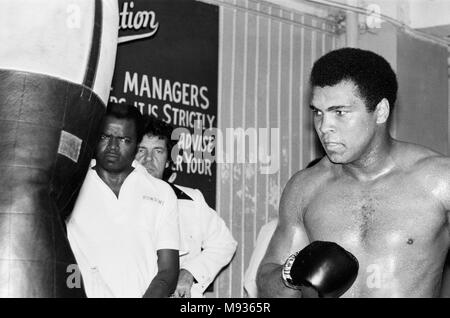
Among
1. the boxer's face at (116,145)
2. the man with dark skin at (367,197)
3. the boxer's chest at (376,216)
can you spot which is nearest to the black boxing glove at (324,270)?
the man with dark skin at (367,197)

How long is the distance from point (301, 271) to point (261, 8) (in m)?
3.90

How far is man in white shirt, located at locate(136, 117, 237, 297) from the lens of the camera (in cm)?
471

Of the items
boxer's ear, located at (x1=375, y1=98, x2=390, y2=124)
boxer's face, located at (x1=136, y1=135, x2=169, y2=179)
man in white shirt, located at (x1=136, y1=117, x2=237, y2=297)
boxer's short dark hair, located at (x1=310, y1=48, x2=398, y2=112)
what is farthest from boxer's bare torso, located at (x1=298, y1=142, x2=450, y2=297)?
boxer's face, located at (x1=136, y1=135, x2=169, y2=179)

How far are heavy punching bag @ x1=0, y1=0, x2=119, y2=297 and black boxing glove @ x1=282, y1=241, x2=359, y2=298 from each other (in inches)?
38.2

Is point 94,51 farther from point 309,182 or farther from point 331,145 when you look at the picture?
point 309,182

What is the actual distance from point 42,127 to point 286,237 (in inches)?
62.3

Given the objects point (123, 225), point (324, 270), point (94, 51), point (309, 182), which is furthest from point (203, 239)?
point (94, 51)

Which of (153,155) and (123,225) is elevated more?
(153,155)

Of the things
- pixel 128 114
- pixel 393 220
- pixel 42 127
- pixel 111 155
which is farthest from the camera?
pixel 128 114

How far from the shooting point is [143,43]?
5441mm

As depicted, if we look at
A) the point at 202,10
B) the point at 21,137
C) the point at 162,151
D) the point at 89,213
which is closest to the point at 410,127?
the point at 202,10

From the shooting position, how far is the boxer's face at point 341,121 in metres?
2.94

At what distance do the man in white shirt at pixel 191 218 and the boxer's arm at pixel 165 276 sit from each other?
0.62m

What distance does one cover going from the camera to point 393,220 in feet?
10.0
